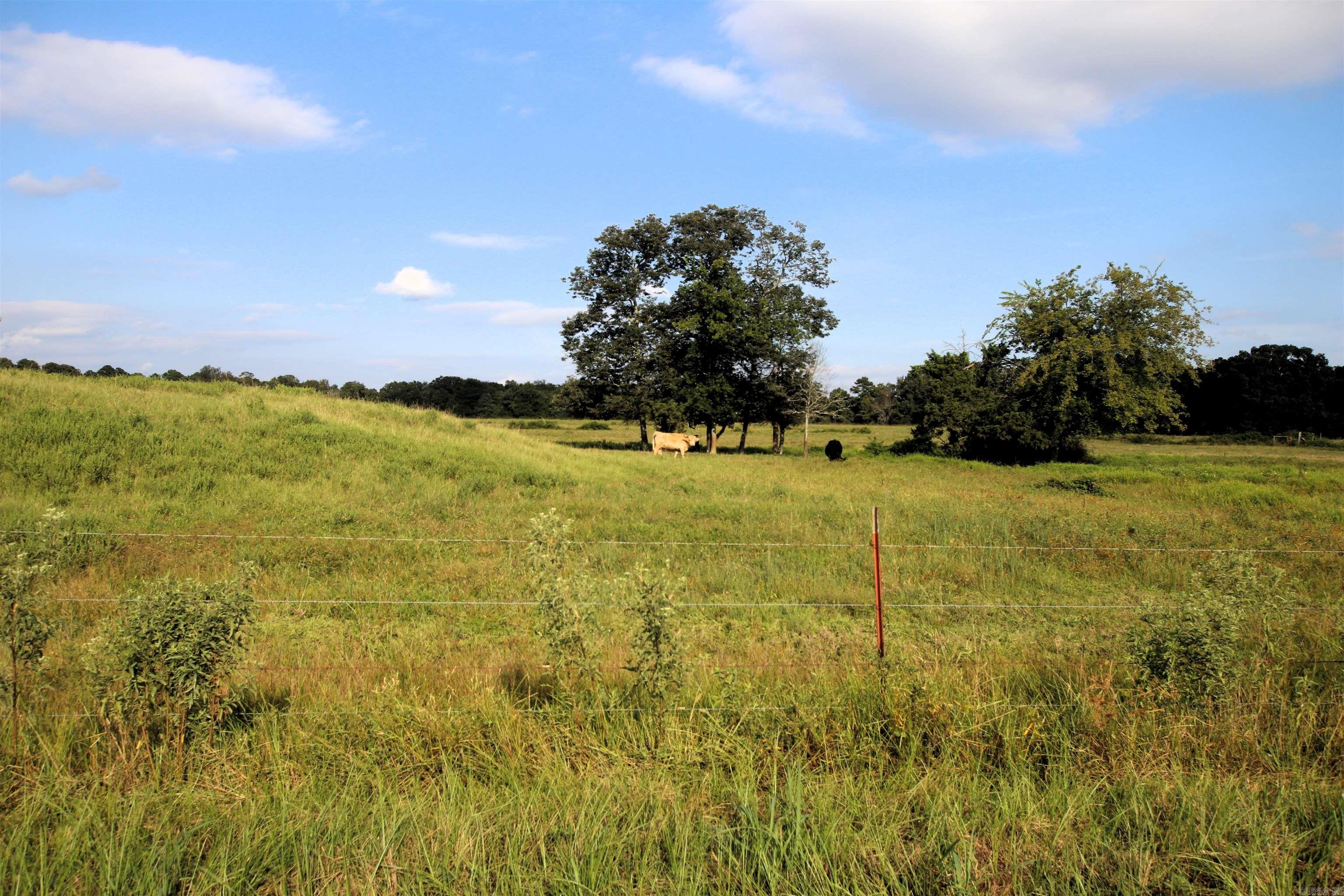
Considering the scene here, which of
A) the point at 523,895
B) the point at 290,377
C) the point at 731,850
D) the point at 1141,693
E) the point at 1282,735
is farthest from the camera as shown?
the point at 290,377

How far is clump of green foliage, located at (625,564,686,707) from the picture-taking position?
180 inches

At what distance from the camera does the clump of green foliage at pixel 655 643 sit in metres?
4.58

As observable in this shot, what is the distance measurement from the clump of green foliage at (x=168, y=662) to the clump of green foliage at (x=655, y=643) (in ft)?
8.05

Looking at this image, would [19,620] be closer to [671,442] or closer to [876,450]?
[671,442]

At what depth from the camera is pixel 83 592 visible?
8609 millimetres

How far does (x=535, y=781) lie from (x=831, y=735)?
1823 millimetres

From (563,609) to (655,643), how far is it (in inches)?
26.1

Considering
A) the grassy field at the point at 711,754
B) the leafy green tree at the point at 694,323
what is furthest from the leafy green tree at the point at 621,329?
the grassy field at the point at 711,754

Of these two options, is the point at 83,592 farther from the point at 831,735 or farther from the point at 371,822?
the point at 831,735

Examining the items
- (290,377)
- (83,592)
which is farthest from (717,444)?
(83,592)

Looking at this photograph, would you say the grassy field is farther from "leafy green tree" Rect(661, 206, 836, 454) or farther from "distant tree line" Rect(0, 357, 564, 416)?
"distant tree line" Rect(0, 357, 564, 416)

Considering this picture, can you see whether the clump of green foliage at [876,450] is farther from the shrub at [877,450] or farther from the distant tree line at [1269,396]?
the distant tree line at [1269,396]

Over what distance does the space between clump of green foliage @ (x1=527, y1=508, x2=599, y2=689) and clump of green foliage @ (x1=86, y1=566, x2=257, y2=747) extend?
1827 millimetres

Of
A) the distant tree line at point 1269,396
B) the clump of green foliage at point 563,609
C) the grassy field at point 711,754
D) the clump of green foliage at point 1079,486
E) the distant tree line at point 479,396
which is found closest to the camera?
the grassy field at point 711,754
